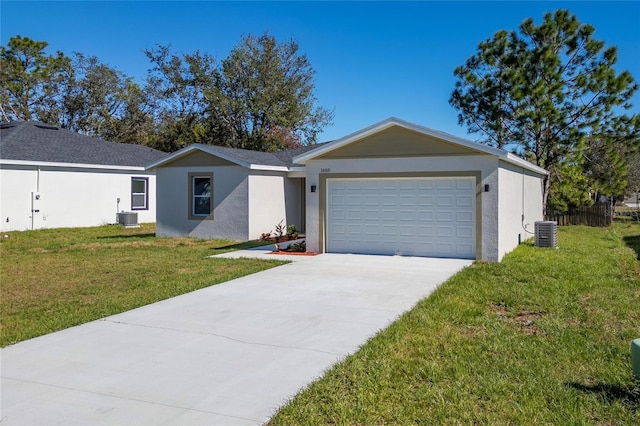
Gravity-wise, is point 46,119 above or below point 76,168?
above

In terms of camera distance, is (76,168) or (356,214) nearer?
(356,214)

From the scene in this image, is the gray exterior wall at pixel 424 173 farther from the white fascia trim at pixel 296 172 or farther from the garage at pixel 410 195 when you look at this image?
the white fascia trim at pixel 296 172

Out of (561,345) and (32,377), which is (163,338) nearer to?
(32,377)

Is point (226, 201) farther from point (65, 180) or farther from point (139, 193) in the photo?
point (139, 193)

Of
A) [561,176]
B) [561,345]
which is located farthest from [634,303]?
[561,176]

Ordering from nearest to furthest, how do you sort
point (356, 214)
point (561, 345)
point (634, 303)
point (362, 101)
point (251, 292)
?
point (561, 345)
point (634, 303)
point (251, 292)
point (356, 214)
point (362, 101)

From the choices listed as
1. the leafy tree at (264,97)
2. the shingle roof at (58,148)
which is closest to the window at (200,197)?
the shingle roof at (58,148)

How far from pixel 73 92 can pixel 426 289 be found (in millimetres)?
38316

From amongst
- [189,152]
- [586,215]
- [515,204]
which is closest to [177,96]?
[189,152]

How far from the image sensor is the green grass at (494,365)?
13.5 feet

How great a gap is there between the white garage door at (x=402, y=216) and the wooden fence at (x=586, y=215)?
1536 cm

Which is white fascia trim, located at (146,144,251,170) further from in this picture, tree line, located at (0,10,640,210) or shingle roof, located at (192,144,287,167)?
tree line, located at (0,10,640,210)

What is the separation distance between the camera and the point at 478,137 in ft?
84.5

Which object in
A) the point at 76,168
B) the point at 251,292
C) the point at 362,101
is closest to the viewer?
the point at 251,292
